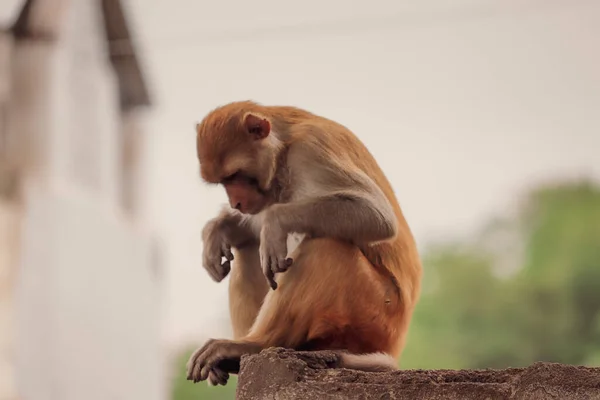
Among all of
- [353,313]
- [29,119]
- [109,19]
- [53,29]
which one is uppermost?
[109,19]

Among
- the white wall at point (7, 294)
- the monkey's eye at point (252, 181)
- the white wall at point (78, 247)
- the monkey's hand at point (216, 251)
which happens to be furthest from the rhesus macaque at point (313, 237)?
the white wall at point (78, 247)

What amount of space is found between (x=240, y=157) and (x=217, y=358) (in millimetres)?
459

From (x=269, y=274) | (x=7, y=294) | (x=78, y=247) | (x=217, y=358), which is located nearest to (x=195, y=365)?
(x=217, y=358)

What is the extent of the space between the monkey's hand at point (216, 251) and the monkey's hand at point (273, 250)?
27cm

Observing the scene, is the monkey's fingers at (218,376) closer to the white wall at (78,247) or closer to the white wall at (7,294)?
the white wall at (7,294)

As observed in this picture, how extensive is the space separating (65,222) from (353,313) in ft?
19.8

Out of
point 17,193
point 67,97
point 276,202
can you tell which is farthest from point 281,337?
point 67,97

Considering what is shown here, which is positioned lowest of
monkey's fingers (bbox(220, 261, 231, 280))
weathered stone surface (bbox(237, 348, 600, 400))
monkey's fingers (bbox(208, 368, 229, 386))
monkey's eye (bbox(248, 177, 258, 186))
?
weathered stone surface (bbox(237, 348, 600, 400))

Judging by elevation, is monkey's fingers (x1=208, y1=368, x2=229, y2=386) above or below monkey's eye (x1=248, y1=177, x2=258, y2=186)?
below

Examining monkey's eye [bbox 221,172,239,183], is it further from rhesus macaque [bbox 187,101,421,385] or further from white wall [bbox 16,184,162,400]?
white wall [bbox 16,184,162,400]

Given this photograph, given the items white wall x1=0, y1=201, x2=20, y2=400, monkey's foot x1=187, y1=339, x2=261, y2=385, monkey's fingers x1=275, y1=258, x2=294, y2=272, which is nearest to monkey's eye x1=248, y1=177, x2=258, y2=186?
monkey's fingers x1=275, y1=258, x2=294, y2=272

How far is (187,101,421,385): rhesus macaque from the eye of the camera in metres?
2.23

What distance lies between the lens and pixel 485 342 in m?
18.0

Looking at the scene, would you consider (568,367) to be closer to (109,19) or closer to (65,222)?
(65,222)
